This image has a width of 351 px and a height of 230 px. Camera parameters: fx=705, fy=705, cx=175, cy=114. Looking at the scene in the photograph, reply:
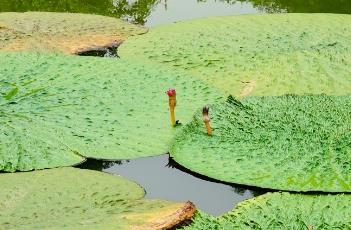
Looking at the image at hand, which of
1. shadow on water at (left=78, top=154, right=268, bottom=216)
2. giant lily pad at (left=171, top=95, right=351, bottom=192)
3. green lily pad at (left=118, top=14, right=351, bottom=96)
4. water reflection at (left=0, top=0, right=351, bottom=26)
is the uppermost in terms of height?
water reflection at (left=0, top=0, right=351, bottom=26)

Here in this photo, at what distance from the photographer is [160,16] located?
4465mm

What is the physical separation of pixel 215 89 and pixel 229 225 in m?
1.10

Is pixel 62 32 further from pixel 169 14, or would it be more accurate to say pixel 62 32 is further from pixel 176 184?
pixel 176 184

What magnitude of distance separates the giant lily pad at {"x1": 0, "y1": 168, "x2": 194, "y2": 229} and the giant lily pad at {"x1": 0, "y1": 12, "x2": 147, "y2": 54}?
1.37m

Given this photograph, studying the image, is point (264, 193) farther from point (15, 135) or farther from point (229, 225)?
point (15, 135)

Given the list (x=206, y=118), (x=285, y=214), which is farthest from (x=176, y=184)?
(x=285, y=214)

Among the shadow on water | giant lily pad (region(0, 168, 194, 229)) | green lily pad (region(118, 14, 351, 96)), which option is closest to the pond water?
the shadow on water

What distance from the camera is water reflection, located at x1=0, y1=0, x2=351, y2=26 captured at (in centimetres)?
449

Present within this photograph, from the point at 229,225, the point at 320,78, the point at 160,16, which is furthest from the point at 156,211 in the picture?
the point at 160,16

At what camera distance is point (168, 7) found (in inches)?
183

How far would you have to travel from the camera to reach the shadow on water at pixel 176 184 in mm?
2361

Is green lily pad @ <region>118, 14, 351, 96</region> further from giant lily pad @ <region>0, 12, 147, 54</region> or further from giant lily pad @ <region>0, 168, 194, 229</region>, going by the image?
giant lily pad @ <region>0, 168, 194, 229</region>

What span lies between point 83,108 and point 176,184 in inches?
25.7

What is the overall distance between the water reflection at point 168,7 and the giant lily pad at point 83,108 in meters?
1.09
